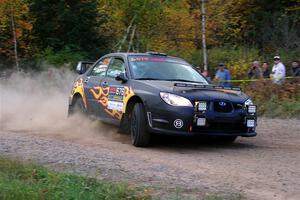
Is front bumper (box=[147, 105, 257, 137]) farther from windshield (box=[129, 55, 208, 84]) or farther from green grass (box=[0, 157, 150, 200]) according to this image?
green grass (box=[0, 157, 150, 200])

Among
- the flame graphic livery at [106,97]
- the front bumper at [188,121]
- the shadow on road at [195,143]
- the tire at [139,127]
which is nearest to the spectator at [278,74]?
the shadow on road at [195,143]

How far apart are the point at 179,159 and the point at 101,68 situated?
139 inches

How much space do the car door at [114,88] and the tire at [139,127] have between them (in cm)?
55

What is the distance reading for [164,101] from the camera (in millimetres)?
9188

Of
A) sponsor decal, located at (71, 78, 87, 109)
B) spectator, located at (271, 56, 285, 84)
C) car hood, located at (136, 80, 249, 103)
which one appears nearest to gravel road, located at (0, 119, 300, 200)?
sponsor decal, located at (71, 78, 87, 109)

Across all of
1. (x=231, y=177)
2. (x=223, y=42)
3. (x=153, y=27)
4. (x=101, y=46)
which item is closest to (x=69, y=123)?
(x=231, y=177)

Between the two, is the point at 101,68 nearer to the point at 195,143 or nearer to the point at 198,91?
the point at 195,143

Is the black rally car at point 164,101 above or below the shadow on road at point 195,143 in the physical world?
above

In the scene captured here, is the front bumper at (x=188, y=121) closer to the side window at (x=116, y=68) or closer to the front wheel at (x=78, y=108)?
the side window at (x=116, y=68)

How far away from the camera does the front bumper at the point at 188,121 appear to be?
908cm

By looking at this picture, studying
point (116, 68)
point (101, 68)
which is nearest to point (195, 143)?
point (116, 68)

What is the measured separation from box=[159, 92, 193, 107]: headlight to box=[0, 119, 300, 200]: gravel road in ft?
2.53

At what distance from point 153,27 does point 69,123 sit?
1456 centimetres

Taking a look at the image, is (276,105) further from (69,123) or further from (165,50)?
(165,50)
